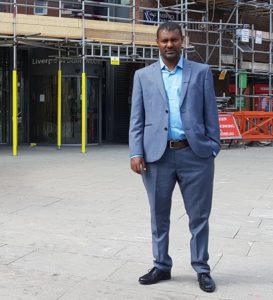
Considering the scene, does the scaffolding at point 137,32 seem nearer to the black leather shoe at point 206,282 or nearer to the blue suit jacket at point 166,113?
the blue suit jacket at point 166,113

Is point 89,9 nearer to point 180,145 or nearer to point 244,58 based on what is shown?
point 244,58

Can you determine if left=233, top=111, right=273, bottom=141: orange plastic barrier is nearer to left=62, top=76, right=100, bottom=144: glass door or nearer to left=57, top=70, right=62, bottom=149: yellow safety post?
left=62, top=76, right=100, bottom=144: glass door

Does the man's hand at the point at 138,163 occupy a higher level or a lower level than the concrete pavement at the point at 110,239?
higher

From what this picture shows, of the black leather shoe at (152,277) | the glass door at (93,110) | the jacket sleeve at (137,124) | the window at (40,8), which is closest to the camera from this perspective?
the jacket sleeve at (137,124)

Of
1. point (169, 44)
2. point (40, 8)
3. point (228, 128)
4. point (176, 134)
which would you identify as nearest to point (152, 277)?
point (176, 134)

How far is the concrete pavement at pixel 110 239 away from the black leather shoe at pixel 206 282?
6 centimetres

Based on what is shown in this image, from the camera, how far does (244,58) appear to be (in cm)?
2170

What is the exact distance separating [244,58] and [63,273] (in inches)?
711

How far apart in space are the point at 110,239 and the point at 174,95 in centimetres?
232

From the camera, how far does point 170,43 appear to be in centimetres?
437

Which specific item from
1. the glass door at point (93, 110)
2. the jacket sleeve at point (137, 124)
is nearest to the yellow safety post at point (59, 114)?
the glass door at point (93, 110)

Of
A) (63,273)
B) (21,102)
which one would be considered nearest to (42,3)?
(21,102)

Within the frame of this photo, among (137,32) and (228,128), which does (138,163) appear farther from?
(228,128)

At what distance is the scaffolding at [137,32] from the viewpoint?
15.4m
